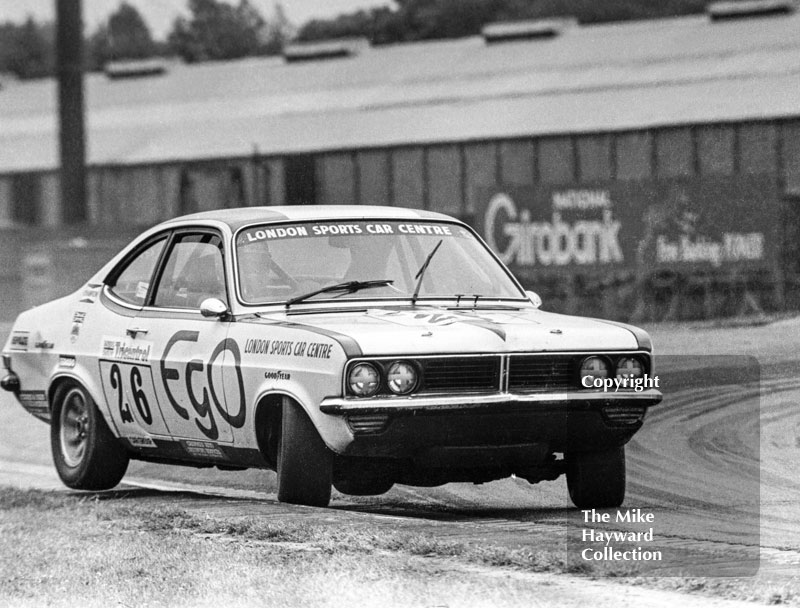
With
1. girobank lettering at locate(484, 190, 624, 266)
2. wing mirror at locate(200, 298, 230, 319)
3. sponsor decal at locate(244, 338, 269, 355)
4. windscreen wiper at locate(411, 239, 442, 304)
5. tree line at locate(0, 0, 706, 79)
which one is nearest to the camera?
sponsor decal at locate(244, 338, 269, 355)

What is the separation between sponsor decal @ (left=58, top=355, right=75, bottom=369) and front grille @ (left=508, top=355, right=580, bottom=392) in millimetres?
3150

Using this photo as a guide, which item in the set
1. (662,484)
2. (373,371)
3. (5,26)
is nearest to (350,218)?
(373,371)

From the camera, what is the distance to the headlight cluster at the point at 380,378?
6.86 metres

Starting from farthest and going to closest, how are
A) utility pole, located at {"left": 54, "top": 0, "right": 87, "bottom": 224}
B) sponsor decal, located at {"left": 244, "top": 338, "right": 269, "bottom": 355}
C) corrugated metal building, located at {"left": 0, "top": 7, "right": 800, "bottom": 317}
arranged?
utility pole, located at {"left": 54, "top": 0, "right": 87, "bottom": 224}, corrugated metal building, located at {"left": 0, "top": 7, "right": 800, "bottom": 317}, sponsor decal, located at {"left": 244, "top": 338, "right": 269, "bottom": 355}

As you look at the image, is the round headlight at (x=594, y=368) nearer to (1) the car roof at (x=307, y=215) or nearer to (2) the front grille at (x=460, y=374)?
(2) the front grille at (x=460, y=374)

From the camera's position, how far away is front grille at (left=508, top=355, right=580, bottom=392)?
6996 mm

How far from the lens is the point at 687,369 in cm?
918

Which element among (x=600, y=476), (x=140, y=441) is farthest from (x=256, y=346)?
(x=600, y=476)

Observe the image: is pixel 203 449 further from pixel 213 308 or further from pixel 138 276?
pixel 138 276

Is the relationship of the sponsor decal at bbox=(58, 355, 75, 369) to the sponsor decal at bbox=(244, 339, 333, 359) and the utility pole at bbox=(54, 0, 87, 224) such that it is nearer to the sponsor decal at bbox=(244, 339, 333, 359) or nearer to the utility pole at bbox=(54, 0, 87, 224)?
the sponsor decal at bbox=(244, 339, 333, 359)

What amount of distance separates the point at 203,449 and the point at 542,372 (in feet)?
6.20

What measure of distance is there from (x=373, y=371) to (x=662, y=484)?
5.57 ft

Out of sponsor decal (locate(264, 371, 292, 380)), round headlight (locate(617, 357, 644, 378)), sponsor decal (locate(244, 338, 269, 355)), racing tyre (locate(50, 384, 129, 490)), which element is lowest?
racing tyre (locate(50, 384, 129, 490))

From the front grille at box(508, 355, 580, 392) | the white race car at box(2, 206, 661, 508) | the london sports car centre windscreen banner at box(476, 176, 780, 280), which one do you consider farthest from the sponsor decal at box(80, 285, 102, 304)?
the london sports car centre windscreen banner at box(476, 176, 780, 280)
